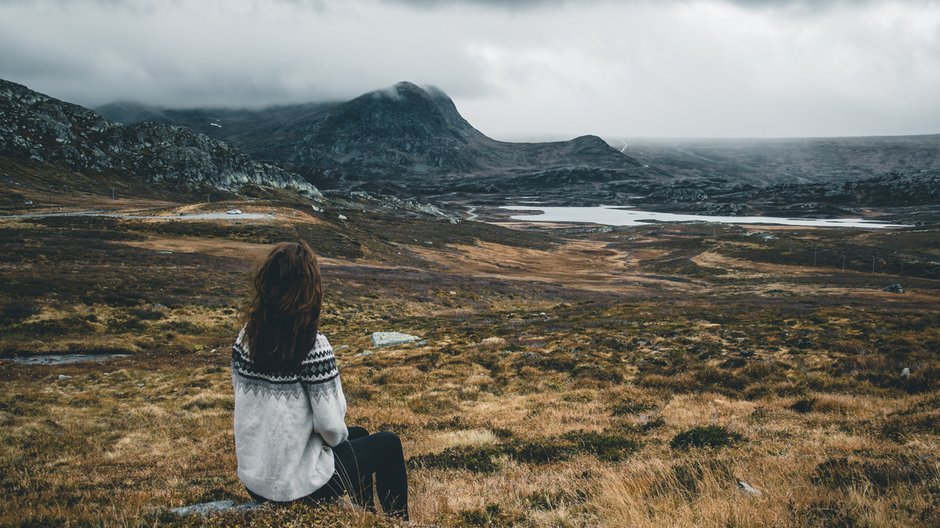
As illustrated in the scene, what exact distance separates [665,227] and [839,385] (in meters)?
193

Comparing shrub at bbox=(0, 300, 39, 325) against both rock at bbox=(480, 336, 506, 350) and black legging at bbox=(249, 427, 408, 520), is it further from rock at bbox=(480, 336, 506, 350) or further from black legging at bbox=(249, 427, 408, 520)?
black legging at bbox=(249, 427, 408, 520)

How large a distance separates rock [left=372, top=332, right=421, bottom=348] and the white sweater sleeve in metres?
24.6

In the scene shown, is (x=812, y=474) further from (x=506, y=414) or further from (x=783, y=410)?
(x=506, y=414)

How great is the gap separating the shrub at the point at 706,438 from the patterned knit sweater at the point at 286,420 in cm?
765

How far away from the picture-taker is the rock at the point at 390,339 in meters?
28.9

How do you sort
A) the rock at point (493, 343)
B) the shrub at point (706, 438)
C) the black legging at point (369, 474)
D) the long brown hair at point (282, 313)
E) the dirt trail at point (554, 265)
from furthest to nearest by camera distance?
the dirt trail at point (554, 265)
the rock at point (493, 343)
the shrub at point (706, 438)
the black legging at point (369, 474)
the long brown hair at point (282, 313)

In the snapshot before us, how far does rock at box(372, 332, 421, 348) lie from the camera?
1138 inches

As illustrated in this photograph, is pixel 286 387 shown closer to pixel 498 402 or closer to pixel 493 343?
pixel 498 402

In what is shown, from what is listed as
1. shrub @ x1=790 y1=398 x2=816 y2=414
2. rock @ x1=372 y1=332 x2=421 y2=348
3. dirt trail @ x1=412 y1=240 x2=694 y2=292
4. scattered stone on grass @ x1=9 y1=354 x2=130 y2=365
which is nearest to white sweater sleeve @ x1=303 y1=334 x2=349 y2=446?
shrub @ x1=790 y1=398 x2=816 y2=414

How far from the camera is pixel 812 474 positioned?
6547 mm

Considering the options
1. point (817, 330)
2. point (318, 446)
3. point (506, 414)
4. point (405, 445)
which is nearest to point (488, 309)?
point (817, 330)

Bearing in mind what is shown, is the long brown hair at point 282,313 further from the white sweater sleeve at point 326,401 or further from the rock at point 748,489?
the rock at point 748,489

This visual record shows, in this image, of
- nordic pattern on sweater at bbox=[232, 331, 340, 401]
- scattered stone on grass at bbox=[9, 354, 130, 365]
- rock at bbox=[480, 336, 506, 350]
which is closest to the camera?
nordic pattern on sweater at bbox=[232, 331, 340, 401]

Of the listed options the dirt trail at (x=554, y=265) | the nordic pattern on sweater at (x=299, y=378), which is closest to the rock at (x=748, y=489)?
the nordic pattern on sweater at (x=299, y=378)
